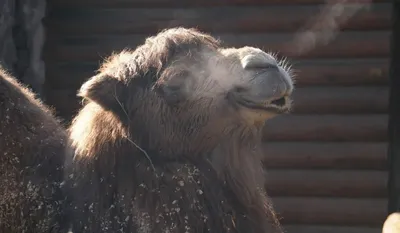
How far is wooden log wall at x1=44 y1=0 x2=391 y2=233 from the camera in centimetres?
644

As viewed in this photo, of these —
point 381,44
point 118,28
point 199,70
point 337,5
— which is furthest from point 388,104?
point 199,70

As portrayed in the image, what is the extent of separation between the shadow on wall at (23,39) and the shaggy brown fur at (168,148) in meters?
2.84

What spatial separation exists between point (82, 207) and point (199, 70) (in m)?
0.69

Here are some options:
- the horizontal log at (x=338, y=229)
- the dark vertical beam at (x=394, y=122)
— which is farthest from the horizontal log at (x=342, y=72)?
the horizontal log at (x=338, y=229)

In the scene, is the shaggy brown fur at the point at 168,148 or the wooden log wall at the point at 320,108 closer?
the shaggy brown fur at the point at 168,148

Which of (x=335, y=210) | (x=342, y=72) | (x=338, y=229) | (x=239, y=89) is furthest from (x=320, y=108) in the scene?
(x=239, y=89)

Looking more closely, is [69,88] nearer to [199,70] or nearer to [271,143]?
[271,143]

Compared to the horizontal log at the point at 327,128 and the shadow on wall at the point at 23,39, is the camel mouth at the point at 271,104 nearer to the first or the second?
the shadow on wall at the point at 23,39

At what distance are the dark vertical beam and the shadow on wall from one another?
9.07ft

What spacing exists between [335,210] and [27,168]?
12.3ft

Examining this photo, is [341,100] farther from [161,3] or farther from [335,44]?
[161,3]

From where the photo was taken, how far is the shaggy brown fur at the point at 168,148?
3.11 meters

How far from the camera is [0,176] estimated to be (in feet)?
10.6

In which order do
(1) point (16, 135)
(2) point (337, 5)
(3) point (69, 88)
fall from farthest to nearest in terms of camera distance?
1. (3) point (69, 88)
2. (2) point (337, 5)
3. (1) point (16, 135)
